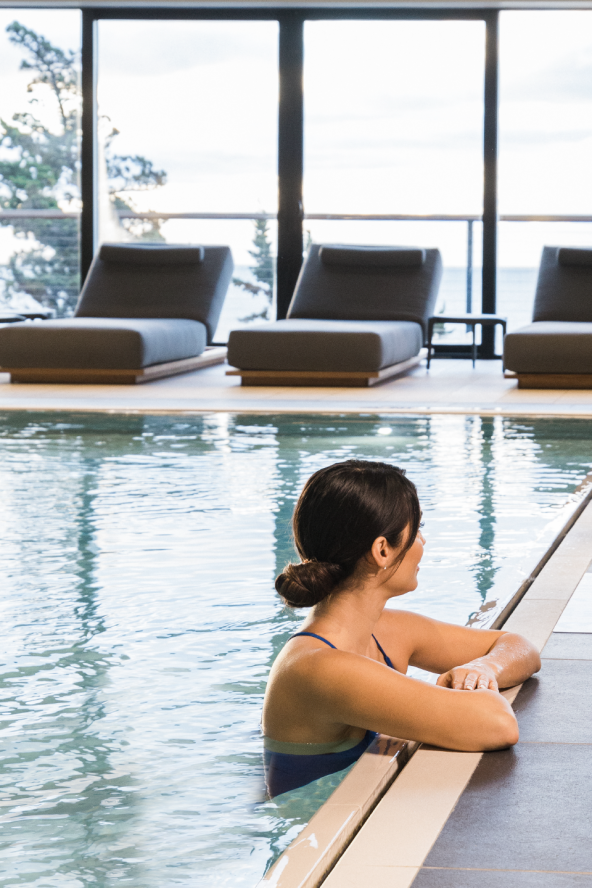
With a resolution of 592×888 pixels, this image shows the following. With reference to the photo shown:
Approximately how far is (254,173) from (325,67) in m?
0.99

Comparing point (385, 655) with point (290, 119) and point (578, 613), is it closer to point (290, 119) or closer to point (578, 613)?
point (578, 613)

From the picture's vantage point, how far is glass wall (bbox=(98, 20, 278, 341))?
1004 cm

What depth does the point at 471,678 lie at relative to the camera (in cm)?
192

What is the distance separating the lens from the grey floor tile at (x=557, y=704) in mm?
1856

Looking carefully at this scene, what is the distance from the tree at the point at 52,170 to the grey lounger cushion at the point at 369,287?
2.00 meters

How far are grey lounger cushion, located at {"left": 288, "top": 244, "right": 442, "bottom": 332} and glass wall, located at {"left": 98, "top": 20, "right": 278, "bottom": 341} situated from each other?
119 centimetres

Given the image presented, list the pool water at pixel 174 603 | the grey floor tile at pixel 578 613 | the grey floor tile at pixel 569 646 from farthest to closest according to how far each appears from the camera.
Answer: the grey floor tile at pixel 578 613, the grey floor tile at pixel 569 646, the pool water at pixel 174 603

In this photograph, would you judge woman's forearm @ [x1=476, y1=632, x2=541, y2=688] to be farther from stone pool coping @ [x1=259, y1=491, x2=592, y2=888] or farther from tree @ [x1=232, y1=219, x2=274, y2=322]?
tree @ [x1=232, y1=219, x2=274, y2=322]

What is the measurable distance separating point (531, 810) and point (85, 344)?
21.2 ft

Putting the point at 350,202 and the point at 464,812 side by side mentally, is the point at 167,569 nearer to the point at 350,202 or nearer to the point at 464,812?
the point at 464,812

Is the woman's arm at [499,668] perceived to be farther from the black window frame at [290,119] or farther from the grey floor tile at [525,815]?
the black window frame at [290,119]

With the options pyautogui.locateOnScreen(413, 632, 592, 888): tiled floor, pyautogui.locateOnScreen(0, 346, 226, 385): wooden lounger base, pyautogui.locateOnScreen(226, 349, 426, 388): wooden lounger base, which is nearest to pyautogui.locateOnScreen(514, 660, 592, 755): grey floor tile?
pyautogui.locateOnScreen(413, 632, 592, 888): tiled floor

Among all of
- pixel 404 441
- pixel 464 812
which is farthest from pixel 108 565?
pixel 404 441

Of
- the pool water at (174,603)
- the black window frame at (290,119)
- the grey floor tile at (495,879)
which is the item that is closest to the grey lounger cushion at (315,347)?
the pool water at (174,603)
